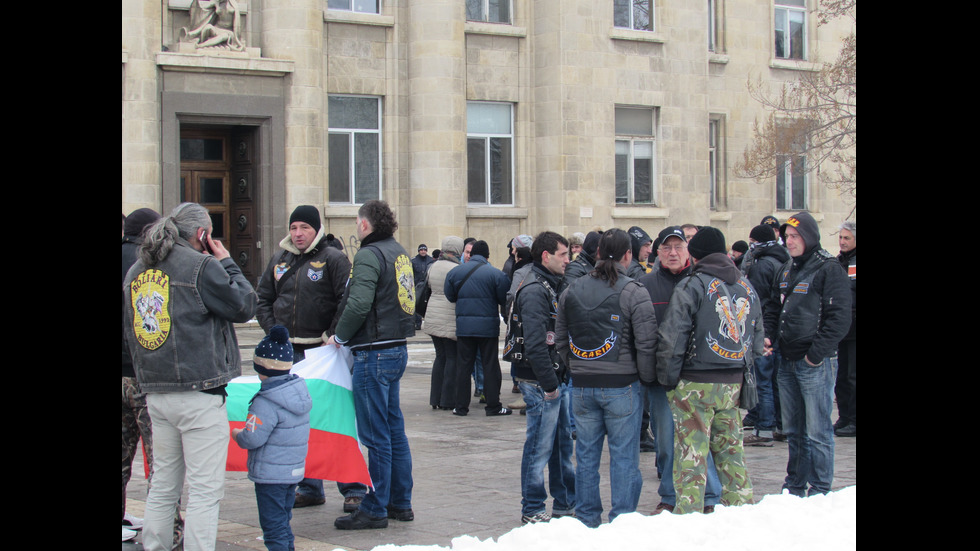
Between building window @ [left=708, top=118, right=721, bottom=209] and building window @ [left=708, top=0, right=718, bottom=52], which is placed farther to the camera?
building window @ [left=708, top=118, right=721, bottom=209]

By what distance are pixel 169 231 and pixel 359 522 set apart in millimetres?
2365

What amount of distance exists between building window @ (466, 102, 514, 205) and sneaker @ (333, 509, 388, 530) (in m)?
17.6

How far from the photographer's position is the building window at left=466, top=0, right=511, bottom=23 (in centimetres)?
2423

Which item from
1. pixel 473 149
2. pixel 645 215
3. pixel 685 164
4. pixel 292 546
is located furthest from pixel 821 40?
pixel 292 546

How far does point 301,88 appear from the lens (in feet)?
72.6

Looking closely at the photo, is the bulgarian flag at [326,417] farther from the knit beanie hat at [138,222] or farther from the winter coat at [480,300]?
the winter coat at [480,300]

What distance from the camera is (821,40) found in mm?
28938

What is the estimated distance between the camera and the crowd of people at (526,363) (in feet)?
18.8

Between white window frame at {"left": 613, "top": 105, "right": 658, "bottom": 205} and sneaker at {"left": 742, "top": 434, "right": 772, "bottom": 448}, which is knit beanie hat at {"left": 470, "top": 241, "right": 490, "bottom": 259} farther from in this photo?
white window frame at {"left": 613, "top": 105, "right": 658, "bottom": 205}

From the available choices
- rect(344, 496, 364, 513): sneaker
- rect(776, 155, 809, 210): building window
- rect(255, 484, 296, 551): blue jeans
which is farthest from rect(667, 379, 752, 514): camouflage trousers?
rect(776, 155, 809, 210): building window

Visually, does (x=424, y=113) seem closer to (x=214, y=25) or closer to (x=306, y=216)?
(x=214, y=25)
